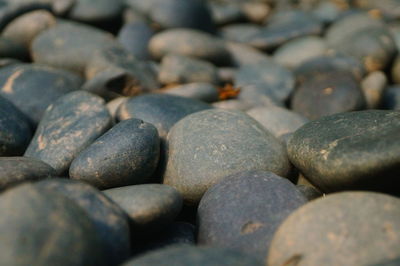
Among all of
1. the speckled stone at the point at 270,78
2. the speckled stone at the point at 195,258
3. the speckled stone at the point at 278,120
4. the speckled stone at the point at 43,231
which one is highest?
the speckled stone at the point at 43,231

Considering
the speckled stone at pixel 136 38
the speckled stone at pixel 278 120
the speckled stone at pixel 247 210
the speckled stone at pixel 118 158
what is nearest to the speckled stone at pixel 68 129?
the speckled stone at pixel 118 158

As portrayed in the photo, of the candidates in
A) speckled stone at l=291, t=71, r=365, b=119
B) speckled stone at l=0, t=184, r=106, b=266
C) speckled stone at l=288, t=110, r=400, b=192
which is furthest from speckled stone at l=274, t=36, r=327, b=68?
speckled stone at l=0, t=184, r=106, b=266

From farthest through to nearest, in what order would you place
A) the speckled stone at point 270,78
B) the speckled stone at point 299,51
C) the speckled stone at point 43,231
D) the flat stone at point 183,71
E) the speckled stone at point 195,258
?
the speckled stone at point 299,51, the speckled stone at point 270,78, the flat stone at point 183,71, the speckled stone at point 195,258, the speckled stone at point 43,231

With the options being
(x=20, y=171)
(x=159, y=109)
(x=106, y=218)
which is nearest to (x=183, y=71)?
(x=159, y=109)

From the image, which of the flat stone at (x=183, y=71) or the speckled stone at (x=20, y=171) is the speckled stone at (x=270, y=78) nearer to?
the flat stone at (x=183, y=71)

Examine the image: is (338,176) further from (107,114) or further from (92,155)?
(107,114)

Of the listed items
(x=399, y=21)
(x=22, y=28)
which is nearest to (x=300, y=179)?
(x=22, y=28)
